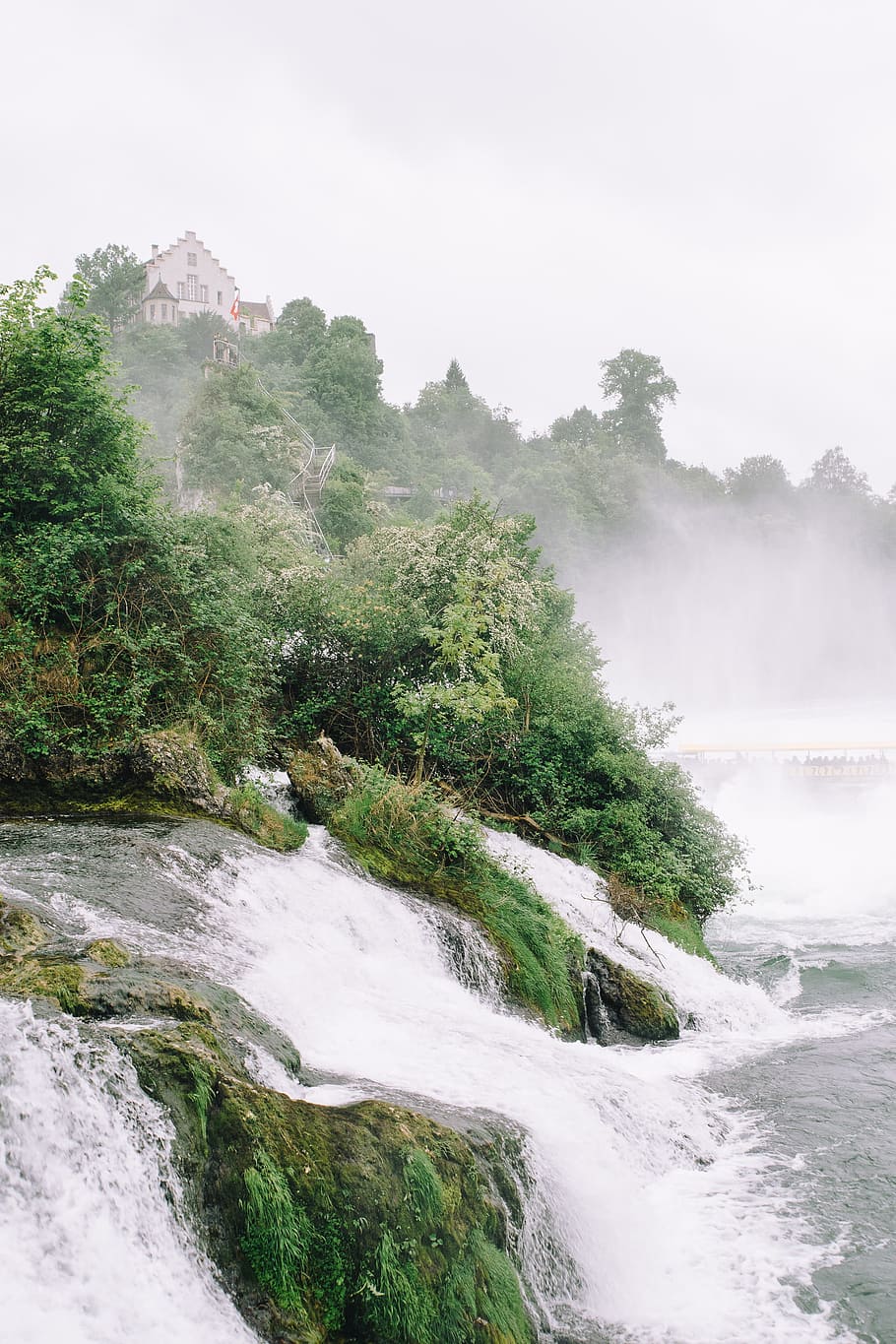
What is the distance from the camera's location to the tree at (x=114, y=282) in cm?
Answer: 9531

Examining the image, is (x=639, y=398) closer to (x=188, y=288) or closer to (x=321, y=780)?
(x=188, y=288)

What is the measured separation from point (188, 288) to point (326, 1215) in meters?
105

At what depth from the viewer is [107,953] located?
702cm

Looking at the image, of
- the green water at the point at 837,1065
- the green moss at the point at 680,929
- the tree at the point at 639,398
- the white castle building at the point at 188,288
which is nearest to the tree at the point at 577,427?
the tree at the point at 639,398

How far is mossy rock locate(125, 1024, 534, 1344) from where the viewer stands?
18.2 feet

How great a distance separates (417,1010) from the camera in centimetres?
912

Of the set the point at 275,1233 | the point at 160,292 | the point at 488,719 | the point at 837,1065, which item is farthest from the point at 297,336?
the point at 275,1233

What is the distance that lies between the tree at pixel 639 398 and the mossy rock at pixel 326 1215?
4372 inches

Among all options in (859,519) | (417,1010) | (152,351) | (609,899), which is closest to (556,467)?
(152,351)

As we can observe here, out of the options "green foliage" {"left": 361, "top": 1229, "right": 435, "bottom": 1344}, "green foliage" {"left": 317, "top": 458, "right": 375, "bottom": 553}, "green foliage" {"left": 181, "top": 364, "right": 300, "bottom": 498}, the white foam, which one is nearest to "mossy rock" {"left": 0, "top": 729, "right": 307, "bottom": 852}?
the white foam

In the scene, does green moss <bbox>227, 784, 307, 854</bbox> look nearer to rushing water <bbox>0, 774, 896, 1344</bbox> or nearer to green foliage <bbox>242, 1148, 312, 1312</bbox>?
rushing water <bbox>0, 774, 896, 1344</bbox>

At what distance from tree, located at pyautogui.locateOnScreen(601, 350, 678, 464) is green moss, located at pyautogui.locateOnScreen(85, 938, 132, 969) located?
110 meters

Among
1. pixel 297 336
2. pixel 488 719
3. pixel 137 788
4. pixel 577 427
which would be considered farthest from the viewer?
pixel 577 427

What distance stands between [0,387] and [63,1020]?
33.8ft
